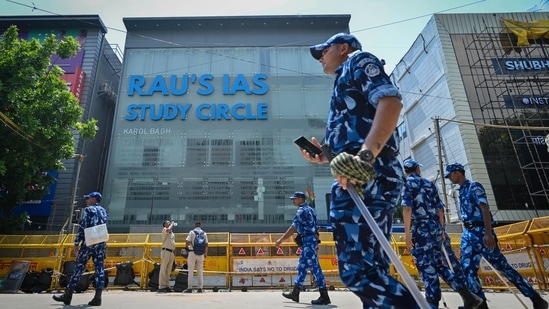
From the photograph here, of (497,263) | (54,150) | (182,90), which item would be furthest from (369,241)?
(182,90)

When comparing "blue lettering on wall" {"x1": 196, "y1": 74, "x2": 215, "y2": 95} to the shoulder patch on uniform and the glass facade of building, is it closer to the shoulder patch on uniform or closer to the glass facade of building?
the glass facade of building

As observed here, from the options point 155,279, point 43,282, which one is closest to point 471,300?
point 155,279

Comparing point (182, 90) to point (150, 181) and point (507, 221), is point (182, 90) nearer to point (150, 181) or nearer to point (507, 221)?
point (150, 181)

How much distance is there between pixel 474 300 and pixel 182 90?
977 inches

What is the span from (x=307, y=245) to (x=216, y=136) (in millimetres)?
18926

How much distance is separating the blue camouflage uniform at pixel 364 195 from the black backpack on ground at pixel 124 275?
29.9 feet

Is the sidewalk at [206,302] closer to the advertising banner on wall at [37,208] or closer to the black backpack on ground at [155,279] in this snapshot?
the black backpack on ground at [155,279]

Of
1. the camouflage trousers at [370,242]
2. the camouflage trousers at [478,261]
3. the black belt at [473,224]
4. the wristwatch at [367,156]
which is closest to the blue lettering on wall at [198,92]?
the black belt at [473,224]

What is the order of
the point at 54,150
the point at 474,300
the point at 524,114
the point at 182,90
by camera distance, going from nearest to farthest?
the point at 474,300 < the point at 54,150 < the point at 524,114 < the point at 182,90

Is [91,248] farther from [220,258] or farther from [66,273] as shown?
[220,258]

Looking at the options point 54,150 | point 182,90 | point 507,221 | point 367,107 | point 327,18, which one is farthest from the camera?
point 327,18

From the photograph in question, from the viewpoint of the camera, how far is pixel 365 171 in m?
1.48

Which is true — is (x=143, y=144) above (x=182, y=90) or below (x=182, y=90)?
below

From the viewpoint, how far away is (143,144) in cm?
2347
